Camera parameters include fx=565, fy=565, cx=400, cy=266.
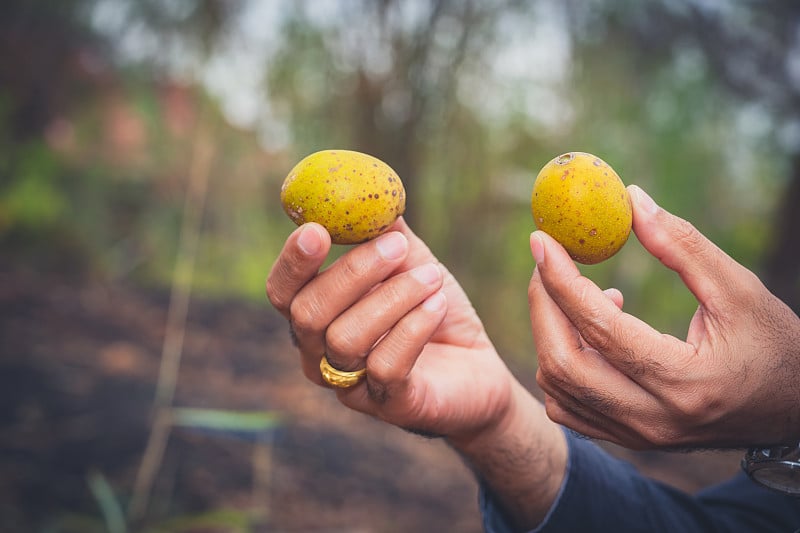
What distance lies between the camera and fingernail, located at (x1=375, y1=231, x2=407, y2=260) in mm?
1218

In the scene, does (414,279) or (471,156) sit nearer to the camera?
(414,279)

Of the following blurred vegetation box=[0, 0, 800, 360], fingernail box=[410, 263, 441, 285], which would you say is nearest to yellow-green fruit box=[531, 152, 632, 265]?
fingernail box=[410, 263, 441, 285]

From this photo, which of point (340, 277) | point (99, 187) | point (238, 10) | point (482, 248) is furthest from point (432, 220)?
point (340, 277)

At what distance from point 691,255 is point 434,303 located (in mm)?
512

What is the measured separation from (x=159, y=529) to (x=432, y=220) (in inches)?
157

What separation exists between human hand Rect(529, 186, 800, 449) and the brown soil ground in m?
1.20

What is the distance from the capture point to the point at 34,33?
15.6 feet

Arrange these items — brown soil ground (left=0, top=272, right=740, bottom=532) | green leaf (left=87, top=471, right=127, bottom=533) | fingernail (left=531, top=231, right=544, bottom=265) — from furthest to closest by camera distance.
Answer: brown soil ground (left=0, top=272, right=740, bottom=532) < green leaf (left=87, top=471, right=127, bottom=533) < fingernail (left=531, top=231, right=544, bottom=265)

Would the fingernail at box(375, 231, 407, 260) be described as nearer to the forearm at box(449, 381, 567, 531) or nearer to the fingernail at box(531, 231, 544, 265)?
the fingernail at box(531, 231, 544, 265)

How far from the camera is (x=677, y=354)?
1036 mm

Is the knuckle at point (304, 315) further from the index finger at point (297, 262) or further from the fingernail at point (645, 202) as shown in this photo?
the fingernail at point (645, 202)

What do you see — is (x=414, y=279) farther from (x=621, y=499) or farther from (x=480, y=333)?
(x=621, y=499)

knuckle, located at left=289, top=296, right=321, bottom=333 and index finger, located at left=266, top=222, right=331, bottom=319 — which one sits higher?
index finger, located at left=266, top=222, right=331, bottom=319

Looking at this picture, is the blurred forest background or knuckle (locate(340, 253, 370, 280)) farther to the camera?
the blurred forest background
